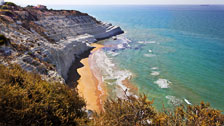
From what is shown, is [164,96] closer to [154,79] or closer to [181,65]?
[154,79]

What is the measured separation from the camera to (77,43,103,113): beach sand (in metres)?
24.7

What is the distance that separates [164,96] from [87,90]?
1544 centimetres

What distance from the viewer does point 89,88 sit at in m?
29.4

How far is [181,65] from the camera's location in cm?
4106

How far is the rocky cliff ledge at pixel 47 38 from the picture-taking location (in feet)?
74.9

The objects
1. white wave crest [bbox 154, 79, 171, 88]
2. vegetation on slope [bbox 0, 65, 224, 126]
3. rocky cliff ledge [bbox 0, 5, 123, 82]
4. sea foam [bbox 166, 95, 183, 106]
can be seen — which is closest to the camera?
vegetation on slope [bbox 0, 65, 224, 126]

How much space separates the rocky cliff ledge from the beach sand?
3869 millimetres

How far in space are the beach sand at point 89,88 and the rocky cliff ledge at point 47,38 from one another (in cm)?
387

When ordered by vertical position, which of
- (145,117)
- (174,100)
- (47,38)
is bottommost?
(174,100)

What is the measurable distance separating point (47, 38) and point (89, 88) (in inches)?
1021

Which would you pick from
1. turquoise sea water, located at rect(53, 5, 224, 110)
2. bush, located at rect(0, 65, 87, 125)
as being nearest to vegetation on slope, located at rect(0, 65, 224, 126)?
bush, located at rect(0, 65, 87, 125)

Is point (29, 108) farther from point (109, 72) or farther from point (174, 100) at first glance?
point (109, 72)

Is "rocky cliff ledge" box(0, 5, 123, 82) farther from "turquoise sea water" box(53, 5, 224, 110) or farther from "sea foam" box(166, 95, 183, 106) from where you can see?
"sea foam" box(166, 95, 183, 106)

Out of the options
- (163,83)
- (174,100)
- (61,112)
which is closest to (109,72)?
(163,83)
